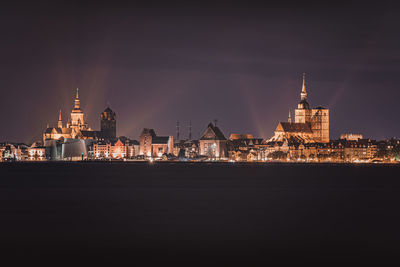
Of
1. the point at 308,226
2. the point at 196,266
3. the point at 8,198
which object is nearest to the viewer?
the point at 196,266

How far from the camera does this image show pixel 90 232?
1438 inches

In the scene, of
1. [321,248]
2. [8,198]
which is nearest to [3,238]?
[321,248]

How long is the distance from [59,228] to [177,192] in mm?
29674

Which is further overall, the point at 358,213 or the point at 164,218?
the point at 358,213

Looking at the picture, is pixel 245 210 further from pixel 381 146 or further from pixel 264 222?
pixel 381 146

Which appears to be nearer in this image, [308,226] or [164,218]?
[308,226]

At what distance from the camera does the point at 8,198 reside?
57.4 m

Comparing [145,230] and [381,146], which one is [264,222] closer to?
[145,230]

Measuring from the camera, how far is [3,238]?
112 feet

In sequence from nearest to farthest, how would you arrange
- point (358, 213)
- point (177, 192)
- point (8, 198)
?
point (358, 213) < point (8, 198) < point (177, 192)

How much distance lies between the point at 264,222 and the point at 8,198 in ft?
84.8

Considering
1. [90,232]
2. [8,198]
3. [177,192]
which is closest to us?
[90,232]

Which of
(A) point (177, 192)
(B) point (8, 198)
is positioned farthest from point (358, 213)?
(B) point (8, 198)

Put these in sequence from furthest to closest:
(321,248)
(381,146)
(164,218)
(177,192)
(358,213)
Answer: (381,146) < (177,192) < (358,213) < (164,218) < (321,248)
